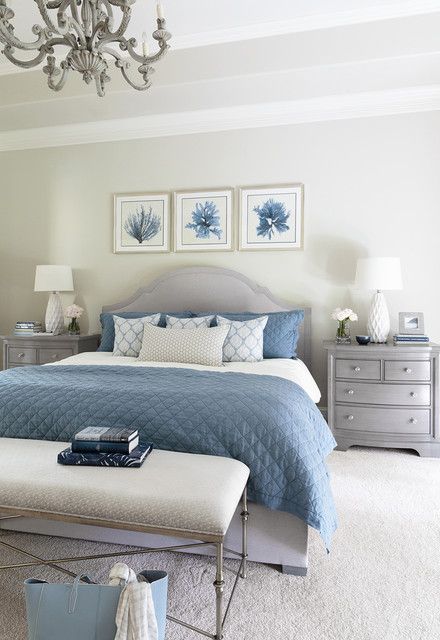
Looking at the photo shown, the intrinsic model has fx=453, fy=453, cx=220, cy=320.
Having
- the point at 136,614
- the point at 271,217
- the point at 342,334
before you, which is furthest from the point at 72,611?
the point at 271,217

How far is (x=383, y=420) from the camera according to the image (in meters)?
3.32

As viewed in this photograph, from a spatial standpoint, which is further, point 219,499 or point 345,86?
point 345,86

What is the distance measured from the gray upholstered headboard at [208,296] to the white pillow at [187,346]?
732 millimetres

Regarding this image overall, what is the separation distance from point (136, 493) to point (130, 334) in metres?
2.20

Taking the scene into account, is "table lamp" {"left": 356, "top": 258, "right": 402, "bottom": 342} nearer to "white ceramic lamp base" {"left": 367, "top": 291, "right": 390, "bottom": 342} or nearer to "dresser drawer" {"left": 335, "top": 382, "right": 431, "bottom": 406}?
"white ceramic lamp base" {"left": 367, "top": 291, "right": 390, "bottom": 342}

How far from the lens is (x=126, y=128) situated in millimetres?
4258

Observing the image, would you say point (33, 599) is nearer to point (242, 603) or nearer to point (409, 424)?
point (242, 603)

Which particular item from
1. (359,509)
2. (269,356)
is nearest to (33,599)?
(359,509)

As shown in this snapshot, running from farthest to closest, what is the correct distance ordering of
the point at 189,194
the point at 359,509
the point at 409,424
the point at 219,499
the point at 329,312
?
the point at 189,194 < the point at 329,312 < the point at 409,424 < the point at 359,509 < the point at 219,499

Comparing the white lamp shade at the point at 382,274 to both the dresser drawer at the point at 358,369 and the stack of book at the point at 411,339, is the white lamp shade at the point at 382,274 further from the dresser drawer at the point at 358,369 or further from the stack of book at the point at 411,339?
the dresser drawer at the point at 358,369

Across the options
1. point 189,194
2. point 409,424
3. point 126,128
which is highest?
point 126,128

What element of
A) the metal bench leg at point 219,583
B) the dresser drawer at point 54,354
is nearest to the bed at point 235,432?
the metal bench leg at point 219,583

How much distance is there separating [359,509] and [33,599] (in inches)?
66.6

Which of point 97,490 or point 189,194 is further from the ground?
point 189,194
